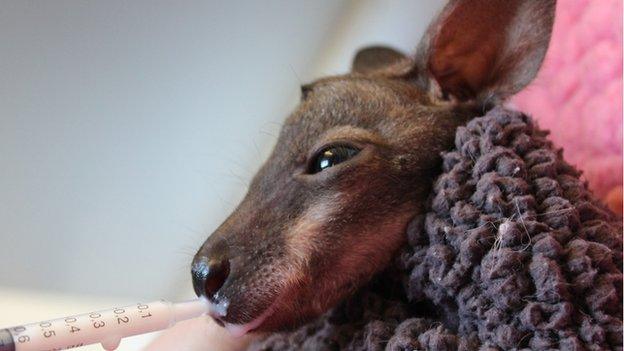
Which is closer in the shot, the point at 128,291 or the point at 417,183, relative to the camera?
the point at 417,183

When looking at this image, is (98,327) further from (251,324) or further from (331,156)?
(331,156)

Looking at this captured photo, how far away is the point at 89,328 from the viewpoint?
1.23m

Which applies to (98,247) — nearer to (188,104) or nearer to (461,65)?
(188,104)

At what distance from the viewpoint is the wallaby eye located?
133 cm

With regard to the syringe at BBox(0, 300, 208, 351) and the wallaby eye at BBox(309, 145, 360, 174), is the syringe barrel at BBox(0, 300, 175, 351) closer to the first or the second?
the syringe at BBox(0, 300, 208, 351)

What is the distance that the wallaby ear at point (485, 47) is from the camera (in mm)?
1404

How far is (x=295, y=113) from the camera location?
150cm

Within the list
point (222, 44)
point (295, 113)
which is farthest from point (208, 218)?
point (295, 113)

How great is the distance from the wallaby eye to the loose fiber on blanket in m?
0.16

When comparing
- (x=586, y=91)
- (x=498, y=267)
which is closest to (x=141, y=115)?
(x=586, y=91)

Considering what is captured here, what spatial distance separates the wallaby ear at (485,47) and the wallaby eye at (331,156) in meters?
0.27

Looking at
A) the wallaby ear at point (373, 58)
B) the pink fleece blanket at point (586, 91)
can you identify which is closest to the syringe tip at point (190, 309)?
the pink fleece blanket at point (586, 91)

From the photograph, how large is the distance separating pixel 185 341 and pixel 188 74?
80 cm

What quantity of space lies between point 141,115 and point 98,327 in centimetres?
91
